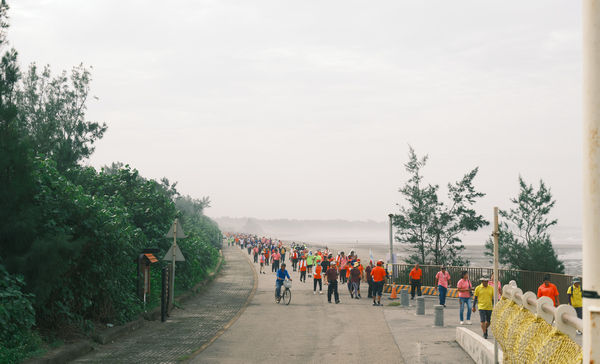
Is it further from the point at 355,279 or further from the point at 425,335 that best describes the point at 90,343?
the point at 355,279

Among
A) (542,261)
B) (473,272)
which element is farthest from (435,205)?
(473,272)

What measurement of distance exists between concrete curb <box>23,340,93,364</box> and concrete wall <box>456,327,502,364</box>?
Answer: 26.9ft

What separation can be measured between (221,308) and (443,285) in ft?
27.1

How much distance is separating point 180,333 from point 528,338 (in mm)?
11076

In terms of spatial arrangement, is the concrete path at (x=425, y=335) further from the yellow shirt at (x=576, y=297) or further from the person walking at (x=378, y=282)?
the yellow shirt at (x=576, y=297)

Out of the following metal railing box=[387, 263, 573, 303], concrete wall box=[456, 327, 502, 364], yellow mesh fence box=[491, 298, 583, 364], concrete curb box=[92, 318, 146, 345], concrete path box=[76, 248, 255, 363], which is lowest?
concrete path box=[76, 248, 255, 363]

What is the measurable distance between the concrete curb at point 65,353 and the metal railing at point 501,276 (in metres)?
16.2

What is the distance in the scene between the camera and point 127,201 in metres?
24.9

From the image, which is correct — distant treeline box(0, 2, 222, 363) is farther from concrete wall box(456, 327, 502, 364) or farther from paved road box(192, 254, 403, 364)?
concrete wall box(456, 327, 502, 364)

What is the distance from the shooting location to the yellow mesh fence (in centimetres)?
472

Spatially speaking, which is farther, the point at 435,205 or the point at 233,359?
the point at 435,205

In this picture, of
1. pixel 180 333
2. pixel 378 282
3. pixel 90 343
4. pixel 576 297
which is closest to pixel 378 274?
pixel 378 282

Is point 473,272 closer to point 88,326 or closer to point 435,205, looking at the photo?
point 435,205

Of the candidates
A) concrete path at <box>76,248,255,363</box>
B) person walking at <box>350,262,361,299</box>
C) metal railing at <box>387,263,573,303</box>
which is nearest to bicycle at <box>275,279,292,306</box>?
concrete path at <box>76,248,255,363</box>
